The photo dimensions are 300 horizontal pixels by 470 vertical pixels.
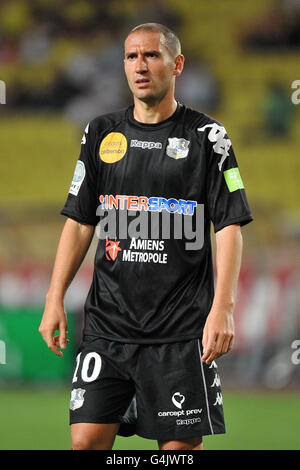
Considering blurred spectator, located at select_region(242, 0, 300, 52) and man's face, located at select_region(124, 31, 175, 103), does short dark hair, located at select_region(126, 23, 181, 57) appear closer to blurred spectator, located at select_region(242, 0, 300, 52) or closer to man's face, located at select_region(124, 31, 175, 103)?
man's face, located at select_region(124, 31, 175, 103)

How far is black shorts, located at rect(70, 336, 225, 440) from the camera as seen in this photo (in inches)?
134

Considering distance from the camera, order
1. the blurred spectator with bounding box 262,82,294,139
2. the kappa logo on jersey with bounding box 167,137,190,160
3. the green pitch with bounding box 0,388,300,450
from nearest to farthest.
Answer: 1. the kappa logo on jersey with bounding box 167,137,190,160
2. the green pitch with bounding box 0,388,300,450
3. the blurred spectator with bounding box 262,82,294,139

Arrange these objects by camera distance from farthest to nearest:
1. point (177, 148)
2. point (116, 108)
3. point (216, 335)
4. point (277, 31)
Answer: point (277, 31) < point (116, 108) < point (177, 148) < point (216, 335)

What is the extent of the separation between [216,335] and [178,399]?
0.34 metres

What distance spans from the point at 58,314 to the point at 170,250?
501 mm

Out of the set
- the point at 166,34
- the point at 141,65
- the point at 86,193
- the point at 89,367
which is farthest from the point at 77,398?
the point at 166,34

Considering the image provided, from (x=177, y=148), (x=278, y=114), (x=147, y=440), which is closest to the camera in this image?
(x=177, y=148)

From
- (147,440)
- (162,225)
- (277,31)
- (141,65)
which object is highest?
(277,31)

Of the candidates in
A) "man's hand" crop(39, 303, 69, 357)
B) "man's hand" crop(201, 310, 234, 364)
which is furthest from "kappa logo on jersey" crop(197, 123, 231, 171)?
"man's hand" crop(39, 303, 69, 357)

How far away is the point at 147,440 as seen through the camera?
6520 mm

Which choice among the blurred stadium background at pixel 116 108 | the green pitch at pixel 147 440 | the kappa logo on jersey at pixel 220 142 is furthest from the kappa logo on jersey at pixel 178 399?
the blurred stadium background at pixel 116 108

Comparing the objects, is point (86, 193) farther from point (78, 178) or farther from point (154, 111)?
point (154, 111)

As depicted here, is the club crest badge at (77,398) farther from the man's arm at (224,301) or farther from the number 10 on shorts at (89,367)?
the man's arm at (224,301)

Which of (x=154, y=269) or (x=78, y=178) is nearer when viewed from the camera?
(x=154, y=269)
